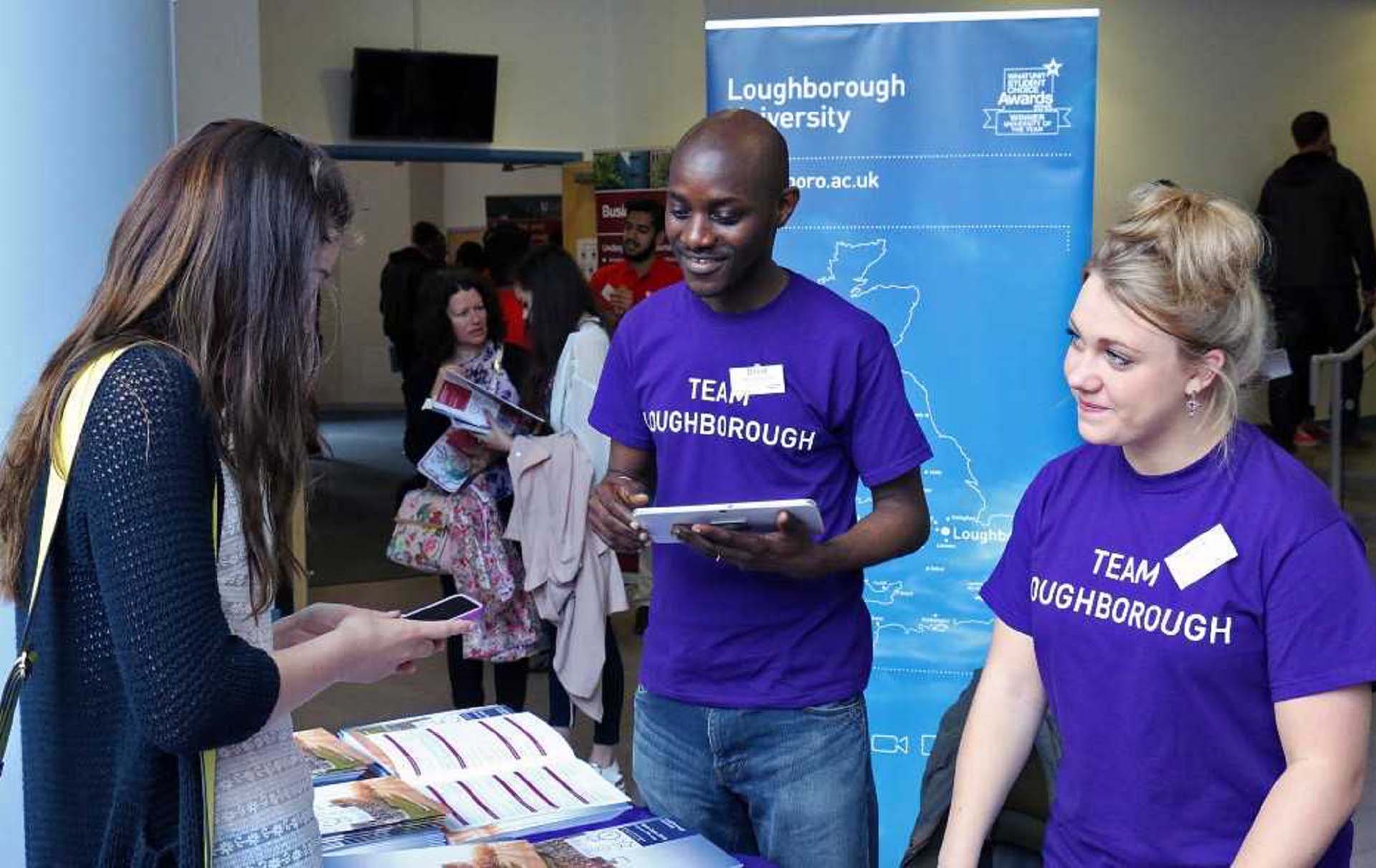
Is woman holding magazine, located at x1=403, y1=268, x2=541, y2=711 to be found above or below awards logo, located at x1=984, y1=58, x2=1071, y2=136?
below

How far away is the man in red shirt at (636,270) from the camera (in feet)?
22.5

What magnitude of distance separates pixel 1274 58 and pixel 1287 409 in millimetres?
3551

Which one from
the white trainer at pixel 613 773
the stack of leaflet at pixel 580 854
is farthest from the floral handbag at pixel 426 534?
the stack of leaflet at pixel 580 854

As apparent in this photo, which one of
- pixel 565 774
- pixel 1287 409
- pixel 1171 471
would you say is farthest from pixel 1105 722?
pixel 1287 409

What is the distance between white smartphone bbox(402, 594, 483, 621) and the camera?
6.14 ft

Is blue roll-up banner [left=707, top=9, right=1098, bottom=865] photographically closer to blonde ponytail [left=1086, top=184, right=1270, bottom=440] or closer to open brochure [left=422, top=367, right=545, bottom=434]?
open brochure [left=422, top=367, right=545, bottom=434]

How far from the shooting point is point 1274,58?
1131 cm

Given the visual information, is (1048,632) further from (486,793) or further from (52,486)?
(52,486)

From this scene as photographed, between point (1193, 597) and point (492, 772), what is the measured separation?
1.09 meters

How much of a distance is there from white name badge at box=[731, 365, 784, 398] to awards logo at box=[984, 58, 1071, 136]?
1.49 metres

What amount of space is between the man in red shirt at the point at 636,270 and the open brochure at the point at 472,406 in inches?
84.0

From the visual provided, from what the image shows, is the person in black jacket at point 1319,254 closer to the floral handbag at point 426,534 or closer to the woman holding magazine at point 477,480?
the woman holding magazine at point 477,480

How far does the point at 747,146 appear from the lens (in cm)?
232

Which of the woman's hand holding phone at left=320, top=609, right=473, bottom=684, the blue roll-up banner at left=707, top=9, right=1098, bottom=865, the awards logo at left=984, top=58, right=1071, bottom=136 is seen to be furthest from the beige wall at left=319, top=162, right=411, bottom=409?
the woman's hand holding phone at left=320, top=609, right=473, bottom=684
